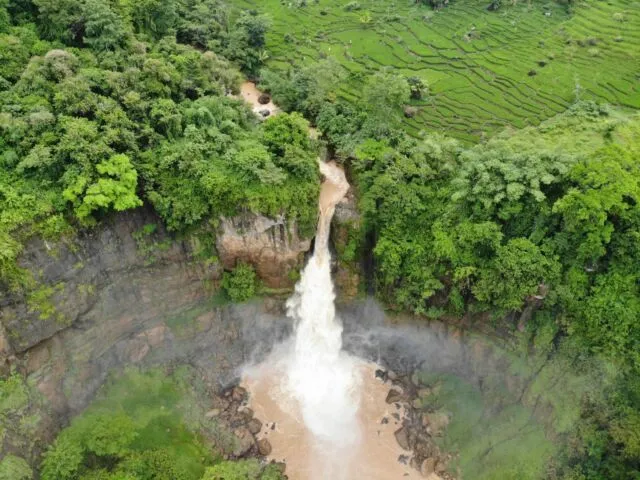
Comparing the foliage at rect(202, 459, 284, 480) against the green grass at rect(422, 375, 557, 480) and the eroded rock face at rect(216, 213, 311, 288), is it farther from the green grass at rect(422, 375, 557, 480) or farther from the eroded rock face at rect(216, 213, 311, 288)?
the eroded rock face at rect(216, 213, 311, 288)

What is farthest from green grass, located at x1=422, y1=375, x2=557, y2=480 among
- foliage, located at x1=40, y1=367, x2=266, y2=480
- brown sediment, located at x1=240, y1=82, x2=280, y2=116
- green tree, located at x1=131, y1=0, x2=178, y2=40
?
green tree, located at x1=131, y1=0, x2=178, y2=40

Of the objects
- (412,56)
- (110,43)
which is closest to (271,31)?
(412,56)

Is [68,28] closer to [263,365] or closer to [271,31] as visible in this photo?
[271,31]

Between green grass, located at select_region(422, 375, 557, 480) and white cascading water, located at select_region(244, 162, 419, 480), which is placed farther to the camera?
white cascading water, located at select_region(244, 162, 419, 480)

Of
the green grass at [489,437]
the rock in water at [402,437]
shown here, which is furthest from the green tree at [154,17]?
the green grass at [489,437]

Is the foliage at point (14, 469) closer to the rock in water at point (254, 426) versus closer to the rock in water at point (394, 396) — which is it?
the rock in water at point (254, 426)

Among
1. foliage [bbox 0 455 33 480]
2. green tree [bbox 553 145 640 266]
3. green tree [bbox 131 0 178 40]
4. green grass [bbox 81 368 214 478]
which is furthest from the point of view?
green tree [bbox 131 0 178 40]

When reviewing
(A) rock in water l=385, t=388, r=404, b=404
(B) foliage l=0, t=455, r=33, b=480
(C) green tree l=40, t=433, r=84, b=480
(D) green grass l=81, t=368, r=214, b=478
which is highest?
(B) foliage l=0, t=455, r=33, b=480
